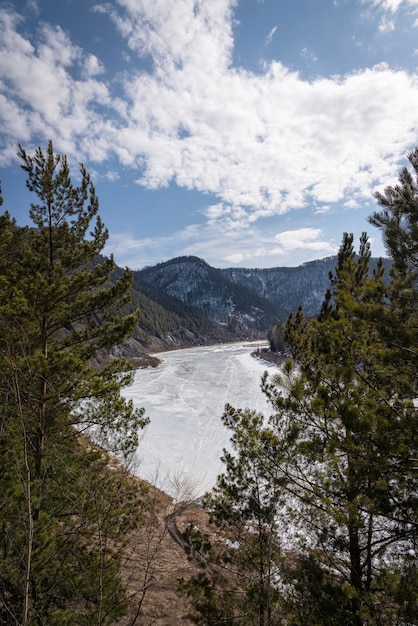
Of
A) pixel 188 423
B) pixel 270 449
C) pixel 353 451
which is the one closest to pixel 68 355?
pixel 270 449

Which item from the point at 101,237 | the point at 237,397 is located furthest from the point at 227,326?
the point at 101,237

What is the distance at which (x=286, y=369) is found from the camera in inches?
239

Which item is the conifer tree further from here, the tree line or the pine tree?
the pine tree

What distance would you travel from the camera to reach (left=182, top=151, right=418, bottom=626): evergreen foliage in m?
4.20

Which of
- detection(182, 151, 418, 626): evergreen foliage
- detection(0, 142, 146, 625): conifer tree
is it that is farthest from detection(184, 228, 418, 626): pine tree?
detection(0, 142, 146, 625): conifer tree

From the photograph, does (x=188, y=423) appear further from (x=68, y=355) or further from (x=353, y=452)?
(x=353, y=452)

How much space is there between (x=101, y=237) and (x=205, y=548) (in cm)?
676

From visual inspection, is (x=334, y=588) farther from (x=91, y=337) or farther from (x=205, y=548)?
(x=91, y=337)

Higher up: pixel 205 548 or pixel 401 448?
pixel 401 448

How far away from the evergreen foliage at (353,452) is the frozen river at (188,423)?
36.5 ft

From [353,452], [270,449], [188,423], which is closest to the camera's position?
[353,452]

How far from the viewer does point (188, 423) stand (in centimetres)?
2720

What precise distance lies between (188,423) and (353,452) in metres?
24.1

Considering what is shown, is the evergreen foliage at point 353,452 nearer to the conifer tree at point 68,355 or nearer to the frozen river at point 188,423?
the conifer tree at point 68,355
